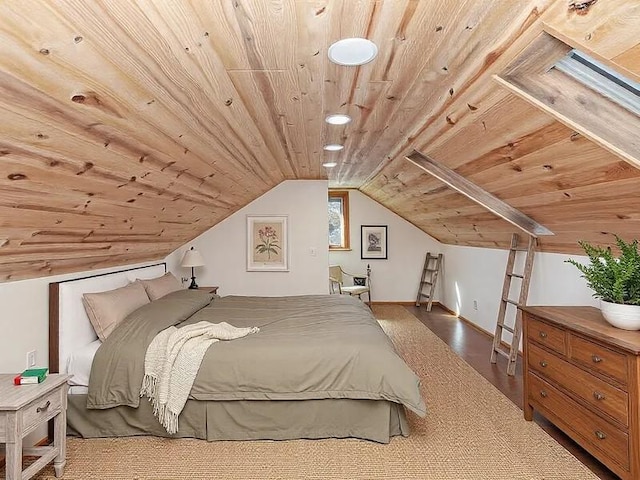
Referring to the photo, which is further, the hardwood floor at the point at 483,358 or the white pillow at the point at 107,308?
the white pillow at the point at 107,308

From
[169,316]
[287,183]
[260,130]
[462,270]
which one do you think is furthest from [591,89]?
[462,270]

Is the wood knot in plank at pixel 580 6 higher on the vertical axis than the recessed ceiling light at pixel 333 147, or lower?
lower

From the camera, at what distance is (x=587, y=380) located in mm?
2273

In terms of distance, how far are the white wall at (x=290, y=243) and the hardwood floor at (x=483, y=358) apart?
1.76m

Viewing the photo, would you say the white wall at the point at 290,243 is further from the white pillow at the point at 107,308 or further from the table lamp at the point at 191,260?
the white pillow at the point at 107,308

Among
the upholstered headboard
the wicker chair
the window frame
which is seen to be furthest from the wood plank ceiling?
the window frame

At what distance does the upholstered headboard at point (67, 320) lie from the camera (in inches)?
106

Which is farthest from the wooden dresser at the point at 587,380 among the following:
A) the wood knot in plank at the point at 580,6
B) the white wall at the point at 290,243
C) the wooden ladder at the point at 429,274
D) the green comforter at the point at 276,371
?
the wooden ladder at the point at 429,274

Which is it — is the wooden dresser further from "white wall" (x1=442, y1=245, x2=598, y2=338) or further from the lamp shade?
the lamp shade

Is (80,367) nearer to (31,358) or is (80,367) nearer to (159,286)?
(31,358)

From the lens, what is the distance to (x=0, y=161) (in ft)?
5.16

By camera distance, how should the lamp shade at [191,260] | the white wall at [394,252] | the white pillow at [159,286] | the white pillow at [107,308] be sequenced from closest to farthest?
the white pillow at [107,308] < the white pillow at [159,286] < the lamp shade at [191,260] < the white wall at [394,252]

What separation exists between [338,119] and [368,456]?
2.11m

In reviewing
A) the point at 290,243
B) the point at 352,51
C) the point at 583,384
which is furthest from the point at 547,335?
the point at 290,243
